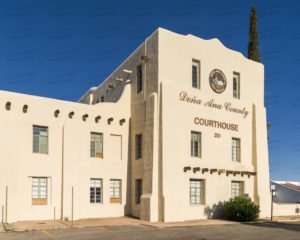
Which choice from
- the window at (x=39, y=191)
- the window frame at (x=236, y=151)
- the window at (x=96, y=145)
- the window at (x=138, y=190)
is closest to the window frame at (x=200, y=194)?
the window at (x=138, y=190)

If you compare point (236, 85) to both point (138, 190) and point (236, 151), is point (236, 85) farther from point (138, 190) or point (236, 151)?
point (138, 190)

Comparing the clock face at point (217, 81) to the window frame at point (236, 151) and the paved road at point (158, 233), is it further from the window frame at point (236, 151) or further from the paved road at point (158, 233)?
the paved road at point (158, 233)

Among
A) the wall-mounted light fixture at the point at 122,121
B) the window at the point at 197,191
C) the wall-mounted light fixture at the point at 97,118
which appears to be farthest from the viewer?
the wall-mounted light fixture at the point at 122,121

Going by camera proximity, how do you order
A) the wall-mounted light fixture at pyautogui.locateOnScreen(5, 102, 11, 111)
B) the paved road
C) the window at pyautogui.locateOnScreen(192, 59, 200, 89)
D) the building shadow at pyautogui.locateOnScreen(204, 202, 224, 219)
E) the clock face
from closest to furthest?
1. the paved road
2. the wall-mounted light fixture at pyautogui.locateOnScreen(5, 102, 11, 111)
3. the building shadow at pyautogui.locateOnScreen(204, 202, 224, 219)
4. the window at pyautogui.locateOnScreen(192, 59, 200, 89)
5. the clock face

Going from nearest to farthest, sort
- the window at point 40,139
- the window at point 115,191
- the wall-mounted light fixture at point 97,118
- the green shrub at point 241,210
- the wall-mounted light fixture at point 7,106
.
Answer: the wall-mounted light fixture at point 7,106, the window at point 40,139, the green shrub at point 241,210, the wall-mounted light fixture at point 97,118, the window at point 115,191

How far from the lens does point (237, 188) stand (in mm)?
28656

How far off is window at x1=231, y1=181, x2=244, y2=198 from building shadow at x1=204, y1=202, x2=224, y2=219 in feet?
5.22

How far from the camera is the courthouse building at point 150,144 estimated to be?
75.4 feet

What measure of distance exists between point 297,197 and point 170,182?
951 inches

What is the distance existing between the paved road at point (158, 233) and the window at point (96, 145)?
6120 millimetres

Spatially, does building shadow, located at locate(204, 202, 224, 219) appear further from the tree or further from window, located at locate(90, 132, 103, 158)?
the tree

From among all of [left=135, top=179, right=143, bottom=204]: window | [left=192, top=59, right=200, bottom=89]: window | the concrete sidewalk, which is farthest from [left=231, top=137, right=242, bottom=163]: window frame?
[left=135, top=179, right=143, bottom=204]: window

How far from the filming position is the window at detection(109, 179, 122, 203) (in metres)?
25.8

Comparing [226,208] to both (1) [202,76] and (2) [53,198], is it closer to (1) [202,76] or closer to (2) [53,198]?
(1) [202,76]
